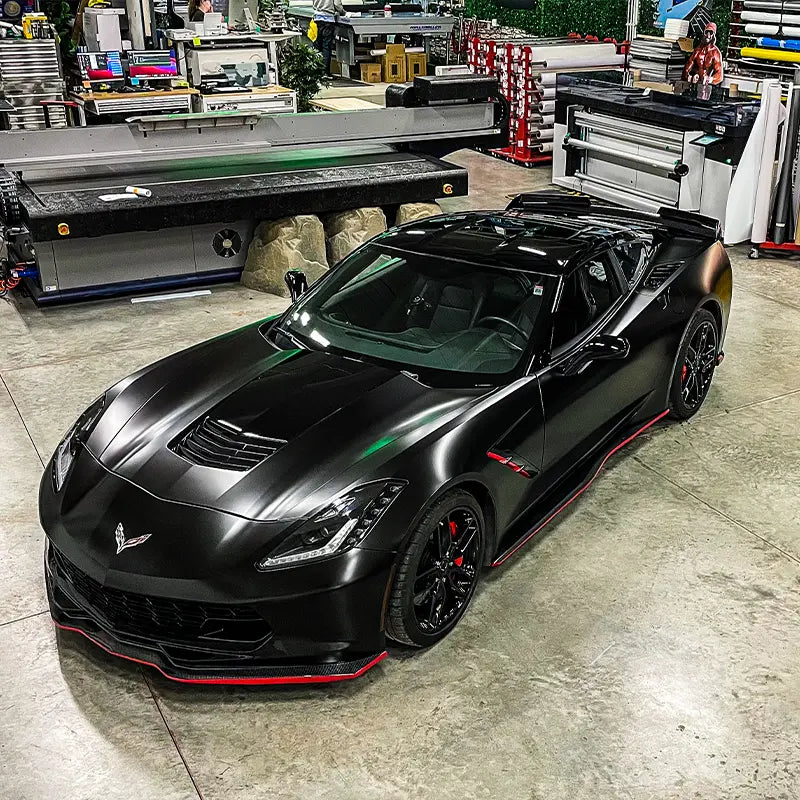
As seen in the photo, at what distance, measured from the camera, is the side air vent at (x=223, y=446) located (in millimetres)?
3293

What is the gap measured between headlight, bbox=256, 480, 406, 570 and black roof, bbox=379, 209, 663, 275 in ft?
4.57

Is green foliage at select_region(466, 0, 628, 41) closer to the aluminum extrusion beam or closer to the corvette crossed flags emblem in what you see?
the aluminum extrusion beam

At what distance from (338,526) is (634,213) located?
10.4ft

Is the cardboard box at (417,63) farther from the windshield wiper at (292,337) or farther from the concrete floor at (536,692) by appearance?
the windshield wiper at (292,337)

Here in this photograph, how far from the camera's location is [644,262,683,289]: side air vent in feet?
15.3

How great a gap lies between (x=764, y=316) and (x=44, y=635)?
5396 millimetres

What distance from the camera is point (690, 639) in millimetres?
3518

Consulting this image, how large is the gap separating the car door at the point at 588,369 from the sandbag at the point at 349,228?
358 centimetres

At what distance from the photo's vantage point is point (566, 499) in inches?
160

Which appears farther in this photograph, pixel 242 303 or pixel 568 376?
pixel 242 303

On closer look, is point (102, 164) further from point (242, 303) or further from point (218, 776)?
point (218, 776)

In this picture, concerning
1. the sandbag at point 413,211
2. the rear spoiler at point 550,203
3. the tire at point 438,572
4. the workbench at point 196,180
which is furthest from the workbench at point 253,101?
the tire at point 438,572

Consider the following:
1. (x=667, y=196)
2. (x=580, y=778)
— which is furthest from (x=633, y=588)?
(x=667, y=196)

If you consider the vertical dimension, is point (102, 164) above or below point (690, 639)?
above
